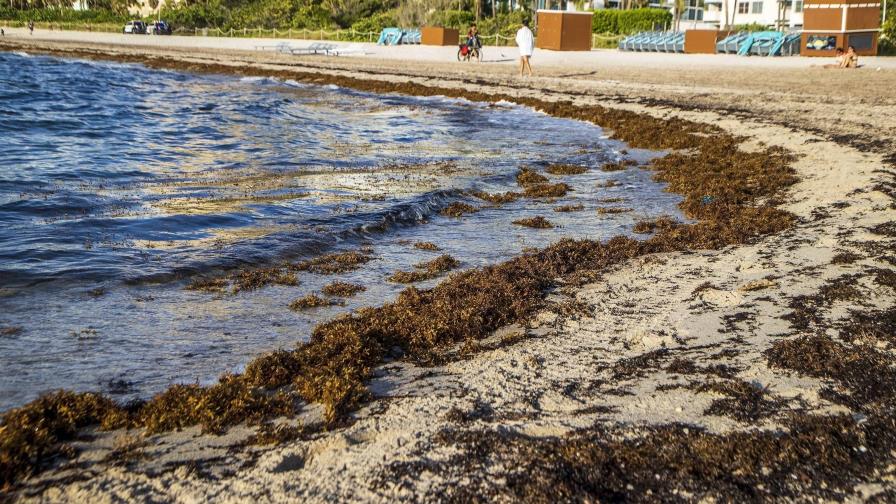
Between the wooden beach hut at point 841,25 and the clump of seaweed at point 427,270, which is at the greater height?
the wooden beach hut at point 841,25

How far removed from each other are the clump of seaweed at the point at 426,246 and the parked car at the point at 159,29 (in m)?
71.8

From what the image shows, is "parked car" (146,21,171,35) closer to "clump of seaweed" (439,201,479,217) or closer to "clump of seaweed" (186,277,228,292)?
"clump of seaweed" (439,201,479,217)

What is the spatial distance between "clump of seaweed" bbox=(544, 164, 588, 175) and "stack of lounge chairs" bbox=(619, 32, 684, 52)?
88.8 ft

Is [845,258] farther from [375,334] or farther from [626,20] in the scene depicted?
[626,20]

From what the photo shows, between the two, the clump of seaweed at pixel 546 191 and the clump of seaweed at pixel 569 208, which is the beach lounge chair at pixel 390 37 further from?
the clump of seaweed at pixel 569 208

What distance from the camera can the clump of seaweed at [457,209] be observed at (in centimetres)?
812

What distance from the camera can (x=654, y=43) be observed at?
3625 centimetres

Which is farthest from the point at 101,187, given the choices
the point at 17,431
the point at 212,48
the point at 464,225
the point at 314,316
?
the point at 212,48

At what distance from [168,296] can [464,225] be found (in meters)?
3.15

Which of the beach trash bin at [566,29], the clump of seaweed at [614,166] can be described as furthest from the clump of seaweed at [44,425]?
the beach trash bin at [566,29]

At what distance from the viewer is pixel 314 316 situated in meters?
5.07

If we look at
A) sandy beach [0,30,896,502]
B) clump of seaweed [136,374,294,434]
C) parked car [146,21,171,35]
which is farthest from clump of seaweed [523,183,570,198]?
parked car [146,21,171,35]

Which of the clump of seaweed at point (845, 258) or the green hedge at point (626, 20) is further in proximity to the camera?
the green hedge at point (626, 20)

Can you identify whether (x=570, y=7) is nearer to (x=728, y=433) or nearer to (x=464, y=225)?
(x=464, y=225)
